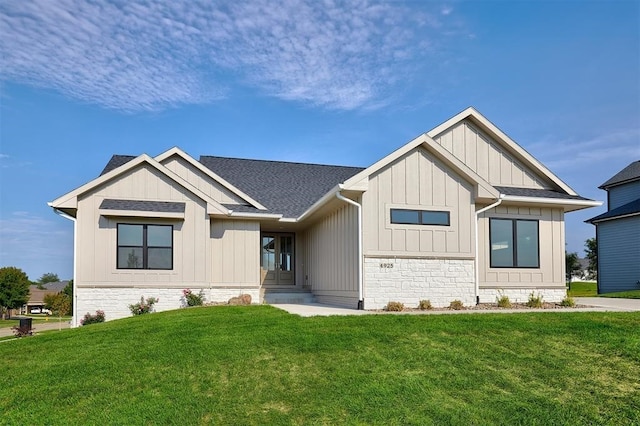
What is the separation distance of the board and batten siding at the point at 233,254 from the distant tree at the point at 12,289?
145 ft

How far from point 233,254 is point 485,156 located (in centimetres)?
934

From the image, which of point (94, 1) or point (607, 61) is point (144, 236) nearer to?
point (94, 1)

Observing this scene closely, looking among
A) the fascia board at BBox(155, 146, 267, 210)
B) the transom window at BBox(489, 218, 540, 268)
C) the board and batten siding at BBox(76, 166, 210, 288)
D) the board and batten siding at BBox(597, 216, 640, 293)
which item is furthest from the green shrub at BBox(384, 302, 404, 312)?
the board and batten siding at BBox(597, 216, 640, 293)

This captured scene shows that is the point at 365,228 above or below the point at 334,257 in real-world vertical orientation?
above

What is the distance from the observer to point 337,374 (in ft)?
25.4

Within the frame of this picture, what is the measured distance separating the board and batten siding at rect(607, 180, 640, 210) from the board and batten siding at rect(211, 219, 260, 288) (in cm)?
2249

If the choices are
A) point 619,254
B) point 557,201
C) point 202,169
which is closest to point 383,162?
point 557,201

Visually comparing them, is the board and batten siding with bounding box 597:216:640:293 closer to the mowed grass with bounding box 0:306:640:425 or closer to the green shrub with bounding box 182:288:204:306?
the mowed grass with bounding box 0:306:640:425

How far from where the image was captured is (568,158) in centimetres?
2406

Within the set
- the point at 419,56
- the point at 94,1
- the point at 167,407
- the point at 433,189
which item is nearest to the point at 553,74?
the point at 419,56

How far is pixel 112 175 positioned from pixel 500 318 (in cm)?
1244

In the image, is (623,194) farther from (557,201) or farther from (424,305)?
(424,305)

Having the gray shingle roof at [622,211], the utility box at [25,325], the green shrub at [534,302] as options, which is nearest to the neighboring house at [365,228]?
the green shrub at [534,302]

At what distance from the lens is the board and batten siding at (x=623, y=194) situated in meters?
28.5
